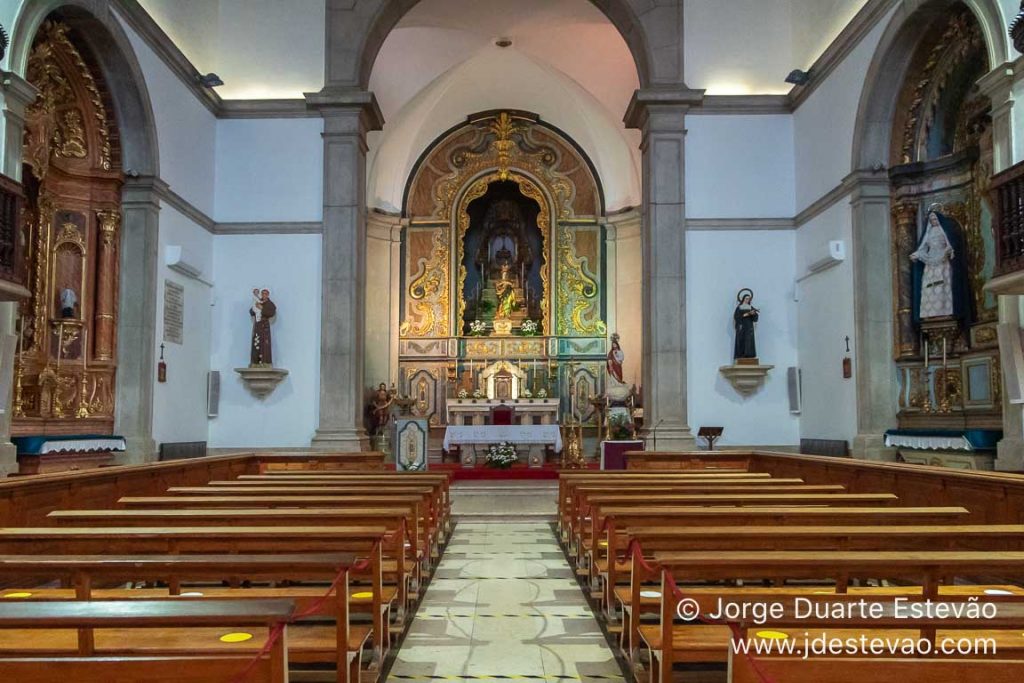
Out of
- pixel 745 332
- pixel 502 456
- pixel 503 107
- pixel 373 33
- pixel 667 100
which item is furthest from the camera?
pixel 503 107

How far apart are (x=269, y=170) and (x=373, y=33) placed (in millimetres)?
2671

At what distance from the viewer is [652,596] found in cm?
383

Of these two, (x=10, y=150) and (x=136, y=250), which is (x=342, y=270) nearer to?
(x=136, y=250)

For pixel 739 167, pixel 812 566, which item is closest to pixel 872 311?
pixel 739 167

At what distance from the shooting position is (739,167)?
12914mm

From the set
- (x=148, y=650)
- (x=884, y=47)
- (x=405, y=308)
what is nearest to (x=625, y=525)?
(x=148, y=650)

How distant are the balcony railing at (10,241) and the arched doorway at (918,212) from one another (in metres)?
9.16

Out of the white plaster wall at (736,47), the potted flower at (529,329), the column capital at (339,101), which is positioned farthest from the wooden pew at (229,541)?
the potted flower at (529,329)

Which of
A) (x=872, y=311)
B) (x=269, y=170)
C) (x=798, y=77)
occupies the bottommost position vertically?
(x=872, y=311)

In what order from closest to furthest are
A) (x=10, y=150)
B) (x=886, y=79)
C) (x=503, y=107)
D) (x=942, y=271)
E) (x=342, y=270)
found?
(x=10, y=150) < (x=942, y=271) < (x=886, y=79) < (x=342, y=270) < (x=503, y=107)

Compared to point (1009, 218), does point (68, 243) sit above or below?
above

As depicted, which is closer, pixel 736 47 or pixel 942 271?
pixel 942 271

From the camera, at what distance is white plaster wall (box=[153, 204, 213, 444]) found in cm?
1095

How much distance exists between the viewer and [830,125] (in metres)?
11.5
